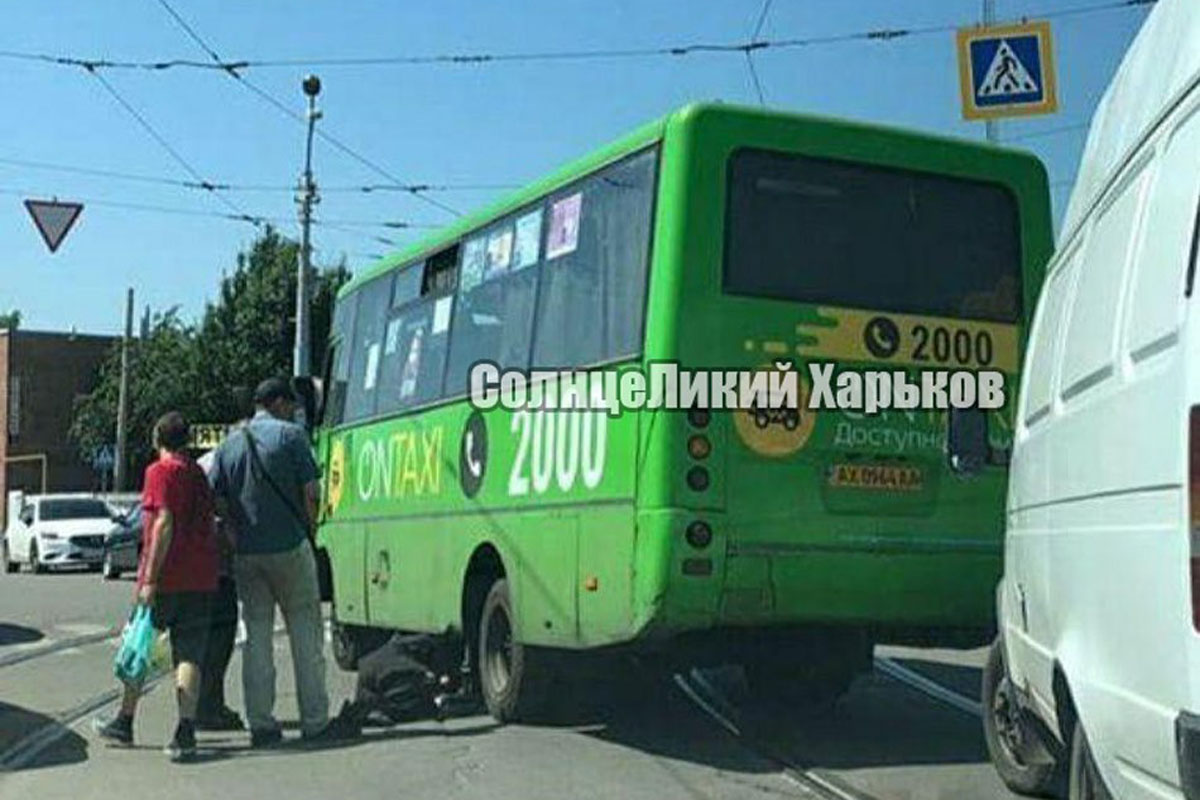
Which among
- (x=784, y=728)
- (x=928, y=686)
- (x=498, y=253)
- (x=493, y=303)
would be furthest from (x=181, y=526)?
(x=928, y=686)

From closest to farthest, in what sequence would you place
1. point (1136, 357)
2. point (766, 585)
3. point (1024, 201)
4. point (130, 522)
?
point (1136, 357), point (766, 585), point (1024, 201), point (130, 522)

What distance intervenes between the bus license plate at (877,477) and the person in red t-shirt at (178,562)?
3.50 meters

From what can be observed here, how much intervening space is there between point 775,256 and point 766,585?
5.51ft

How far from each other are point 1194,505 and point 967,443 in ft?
13.2

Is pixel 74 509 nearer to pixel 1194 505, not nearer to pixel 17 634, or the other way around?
pixel 17 634

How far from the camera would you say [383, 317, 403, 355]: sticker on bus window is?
12062 mm

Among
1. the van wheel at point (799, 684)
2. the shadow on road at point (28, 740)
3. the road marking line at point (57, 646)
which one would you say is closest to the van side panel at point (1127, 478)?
the van wheel at point (799, 684)

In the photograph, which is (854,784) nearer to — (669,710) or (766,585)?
(766,585)

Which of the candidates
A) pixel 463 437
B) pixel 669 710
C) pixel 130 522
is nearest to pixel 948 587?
pixel 669 710

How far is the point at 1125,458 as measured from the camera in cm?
378

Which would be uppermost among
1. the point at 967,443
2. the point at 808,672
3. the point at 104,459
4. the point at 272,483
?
the point at 104,459

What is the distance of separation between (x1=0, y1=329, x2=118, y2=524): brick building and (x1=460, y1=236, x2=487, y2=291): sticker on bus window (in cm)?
5092

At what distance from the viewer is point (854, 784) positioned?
7.54 m

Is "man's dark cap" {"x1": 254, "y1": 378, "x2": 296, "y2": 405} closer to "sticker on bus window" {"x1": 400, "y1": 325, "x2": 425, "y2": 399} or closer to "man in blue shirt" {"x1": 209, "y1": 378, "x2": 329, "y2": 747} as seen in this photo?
"man in blue shirt" {"x1": 209, "y1": 378, "x2": 329, "y2": 747}
